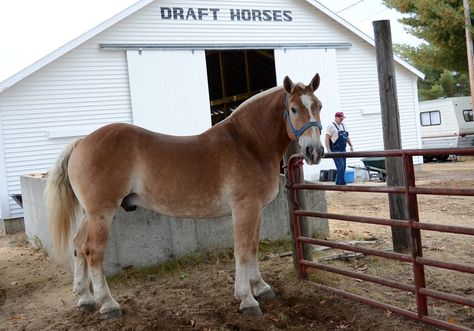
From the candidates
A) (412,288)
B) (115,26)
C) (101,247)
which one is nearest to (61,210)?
(101,247)

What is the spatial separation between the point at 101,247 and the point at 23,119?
8.85m

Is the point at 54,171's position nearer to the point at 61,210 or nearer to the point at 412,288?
the point at 61,210

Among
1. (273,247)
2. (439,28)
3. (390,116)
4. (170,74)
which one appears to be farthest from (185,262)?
(439,28)

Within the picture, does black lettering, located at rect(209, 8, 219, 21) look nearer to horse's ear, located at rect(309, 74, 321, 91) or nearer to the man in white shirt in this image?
the man in white shirt

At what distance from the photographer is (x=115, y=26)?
44.1 feet

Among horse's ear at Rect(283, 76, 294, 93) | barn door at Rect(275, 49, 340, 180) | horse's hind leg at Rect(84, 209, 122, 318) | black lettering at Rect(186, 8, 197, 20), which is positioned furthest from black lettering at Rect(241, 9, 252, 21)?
horse's hind leg at Rect(84, 209, 122, 318)

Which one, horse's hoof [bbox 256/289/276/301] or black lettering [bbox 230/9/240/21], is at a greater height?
black lettering [bbox 230/9/240/21]

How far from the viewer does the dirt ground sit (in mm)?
4277

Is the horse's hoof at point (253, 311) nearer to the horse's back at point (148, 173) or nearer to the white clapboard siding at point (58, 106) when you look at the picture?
the horse's back at point (148, 173)

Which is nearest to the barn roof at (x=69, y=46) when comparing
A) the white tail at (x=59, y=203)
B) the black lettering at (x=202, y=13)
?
the black lettering at (x=202, y=13)

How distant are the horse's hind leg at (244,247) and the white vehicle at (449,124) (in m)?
19.6

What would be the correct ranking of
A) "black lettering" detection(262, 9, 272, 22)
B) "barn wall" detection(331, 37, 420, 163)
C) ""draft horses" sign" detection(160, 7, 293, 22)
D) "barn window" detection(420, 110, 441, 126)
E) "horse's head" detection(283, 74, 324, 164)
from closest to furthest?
1. "horse's head" detection(283, 74, 324, 164)
2. ""draft horses" sign" detection(160, 7, 293, 22)
3. "black lettering" detection(262, 9, 272, 22)
4. "barn wall" detection(331, 37, 420, 163)
5. "barn window" detection(420, 110, 441, 126)

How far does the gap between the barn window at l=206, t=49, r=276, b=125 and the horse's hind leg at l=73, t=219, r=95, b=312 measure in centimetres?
1422

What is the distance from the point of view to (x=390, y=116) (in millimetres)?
5754
